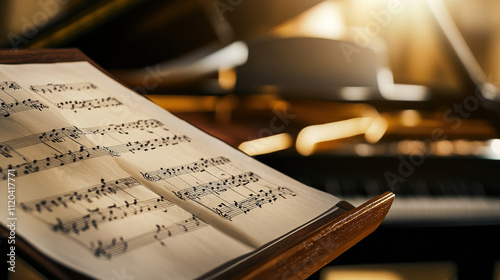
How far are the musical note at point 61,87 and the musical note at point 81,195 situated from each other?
0.72ft

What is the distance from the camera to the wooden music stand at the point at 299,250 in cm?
43

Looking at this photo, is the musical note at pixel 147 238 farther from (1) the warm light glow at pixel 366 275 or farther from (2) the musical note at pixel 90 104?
(1) the warm light glow at pixel 366 275

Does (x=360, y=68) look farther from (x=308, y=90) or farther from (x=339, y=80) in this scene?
(x=308, y=90)

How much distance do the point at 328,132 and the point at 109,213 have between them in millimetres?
1562

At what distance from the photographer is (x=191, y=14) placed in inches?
96.5

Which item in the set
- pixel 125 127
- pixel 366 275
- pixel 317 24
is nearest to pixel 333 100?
pixel 317 24

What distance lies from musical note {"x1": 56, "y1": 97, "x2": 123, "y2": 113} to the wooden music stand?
0.12 m

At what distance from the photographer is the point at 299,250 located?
1.70 feet

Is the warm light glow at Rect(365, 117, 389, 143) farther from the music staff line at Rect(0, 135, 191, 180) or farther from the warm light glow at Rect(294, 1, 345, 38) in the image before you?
the music staff line at Rect(0, 135, 191, 180)

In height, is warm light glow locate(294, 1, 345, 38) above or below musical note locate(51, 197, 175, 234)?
above

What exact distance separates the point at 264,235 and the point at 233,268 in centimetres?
9

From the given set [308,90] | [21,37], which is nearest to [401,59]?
[308,90]

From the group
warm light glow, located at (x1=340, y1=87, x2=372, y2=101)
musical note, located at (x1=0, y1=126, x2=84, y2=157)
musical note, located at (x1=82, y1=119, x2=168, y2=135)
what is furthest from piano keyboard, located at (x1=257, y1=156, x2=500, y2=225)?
musical note, located at (x1=0, y1=126, x2=84, y2=157)

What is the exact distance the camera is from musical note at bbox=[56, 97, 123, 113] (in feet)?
2.31
